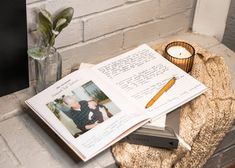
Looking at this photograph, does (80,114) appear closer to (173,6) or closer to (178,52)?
(178,52)

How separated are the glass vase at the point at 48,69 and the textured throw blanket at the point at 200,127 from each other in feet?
0.83

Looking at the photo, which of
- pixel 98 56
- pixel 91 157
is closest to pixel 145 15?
pixel 98 56

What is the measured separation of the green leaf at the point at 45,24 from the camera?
1.18m

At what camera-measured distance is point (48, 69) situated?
4.10 feet

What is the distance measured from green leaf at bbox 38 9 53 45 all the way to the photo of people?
0.15 metres

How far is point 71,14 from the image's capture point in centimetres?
121

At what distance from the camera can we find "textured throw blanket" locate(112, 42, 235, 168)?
1.14m

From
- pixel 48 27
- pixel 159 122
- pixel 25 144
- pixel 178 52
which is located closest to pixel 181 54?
pixel 178 52

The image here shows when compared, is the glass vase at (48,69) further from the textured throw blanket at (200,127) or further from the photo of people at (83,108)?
the textured throw blanket at (200,127)

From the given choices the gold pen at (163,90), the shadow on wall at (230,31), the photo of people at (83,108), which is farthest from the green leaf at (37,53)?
the shadow on wall at (230,31)

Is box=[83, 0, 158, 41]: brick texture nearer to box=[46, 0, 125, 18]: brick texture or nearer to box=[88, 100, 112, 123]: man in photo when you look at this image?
box=[46, 0, 125, 18]: brick texture

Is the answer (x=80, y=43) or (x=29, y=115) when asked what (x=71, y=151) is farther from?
(x=80, y=43)

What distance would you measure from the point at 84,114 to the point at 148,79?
0.21 m

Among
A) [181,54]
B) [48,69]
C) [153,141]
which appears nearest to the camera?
[153,141]
